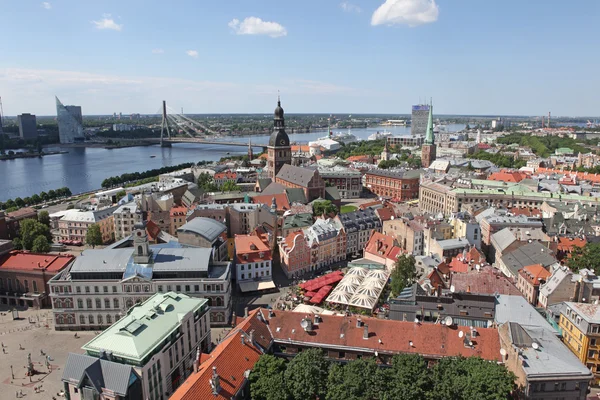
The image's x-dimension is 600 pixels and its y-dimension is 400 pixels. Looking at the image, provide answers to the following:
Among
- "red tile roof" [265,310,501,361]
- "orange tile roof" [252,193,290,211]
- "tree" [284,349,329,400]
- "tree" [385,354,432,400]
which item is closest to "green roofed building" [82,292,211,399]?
"red tile roof" [265,310,501,361]

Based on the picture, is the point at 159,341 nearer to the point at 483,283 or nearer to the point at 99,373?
the point at 99,373

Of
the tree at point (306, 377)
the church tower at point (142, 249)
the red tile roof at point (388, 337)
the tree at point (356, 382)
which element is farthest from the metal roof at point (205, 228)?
the tree at point (356, 382)

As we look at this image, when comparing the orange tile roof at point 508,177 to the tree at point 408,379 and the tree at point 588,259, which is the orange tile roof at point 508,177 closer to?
the tree at point 588,259

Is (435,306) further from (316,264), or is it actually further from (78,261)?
(78,261)

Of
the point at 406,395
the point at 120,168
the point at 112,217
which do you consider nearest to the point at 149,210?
the point at 112,217

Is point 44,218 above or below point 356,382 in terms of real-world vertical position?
below

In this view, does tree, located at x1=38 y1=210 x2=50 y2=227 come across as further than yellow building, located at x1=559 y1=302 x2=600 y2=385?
Yes

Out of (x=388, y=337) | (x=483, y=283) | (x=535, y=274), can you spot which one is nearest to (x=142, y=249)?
(x=388, y=337)

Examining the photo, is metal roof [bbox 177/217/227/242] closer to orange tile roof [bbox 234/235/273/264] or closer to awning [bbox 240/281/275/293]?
orange tile roof [bbox 234/235/273/264]
